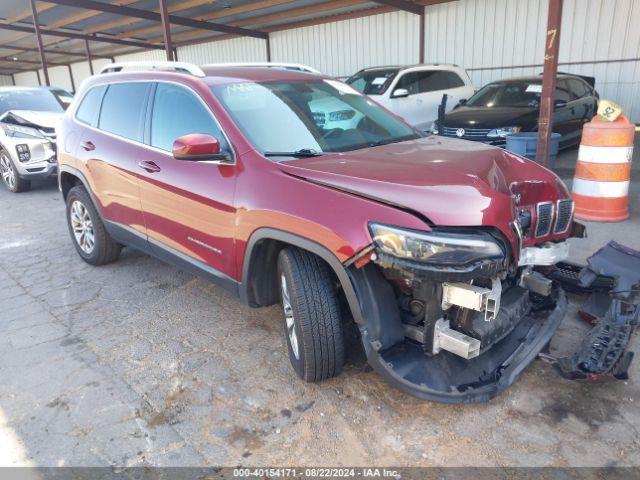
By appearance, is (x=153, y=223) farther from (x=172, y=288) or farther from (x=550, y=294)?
(x=550, y=294)

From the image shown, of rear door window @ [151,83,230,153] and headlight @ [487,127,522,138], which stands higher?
rear door window @ [151,83,230,153]

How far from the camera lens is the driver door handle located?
3637 mm

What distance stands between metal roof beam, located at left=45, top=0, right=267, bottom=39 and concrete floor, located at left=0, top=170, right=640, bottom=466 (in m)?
11.2

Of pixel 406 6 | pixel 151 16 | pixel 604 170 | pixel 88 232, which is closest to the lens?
pixel 88 232

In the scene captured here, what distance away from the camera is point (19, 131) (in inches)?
339

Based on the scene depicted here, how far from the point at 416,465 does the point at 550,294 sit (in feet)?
4.98

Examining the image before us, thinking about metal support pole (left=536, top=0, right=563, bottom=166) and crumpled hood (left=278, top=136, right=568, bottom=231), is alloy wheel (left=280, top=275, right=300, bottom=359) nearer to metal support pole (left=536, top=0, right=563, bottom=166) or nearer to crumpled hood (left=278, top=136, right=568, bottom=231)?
crumpled hood (left=278, top=136, right=568, bottom=231)

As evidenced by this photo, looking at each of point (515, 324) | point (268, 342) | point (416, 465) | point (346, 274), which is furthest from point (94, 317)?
point (515, 324)

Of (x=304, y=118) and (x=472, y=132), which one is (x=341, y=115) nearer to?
(x=304, y=118)

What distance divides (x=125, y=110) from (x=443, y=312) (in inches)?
123

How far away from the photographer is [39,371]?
3197 millimetres

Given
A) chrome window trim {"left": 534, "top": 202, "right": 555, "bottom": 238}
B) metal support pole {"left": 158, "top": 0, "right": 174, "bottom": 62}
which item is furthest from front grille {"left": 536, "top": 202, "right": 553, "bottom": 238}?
metal support pole {"left": 158, "top": 0, "right": 174, "bottom": 62}

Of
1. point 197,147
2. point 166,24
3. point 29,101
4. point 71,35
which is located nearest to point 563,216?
point 197,147

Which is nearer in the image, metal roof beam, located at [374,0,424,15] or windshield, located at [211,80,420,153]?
windshield, located at [211,80,420,153]
